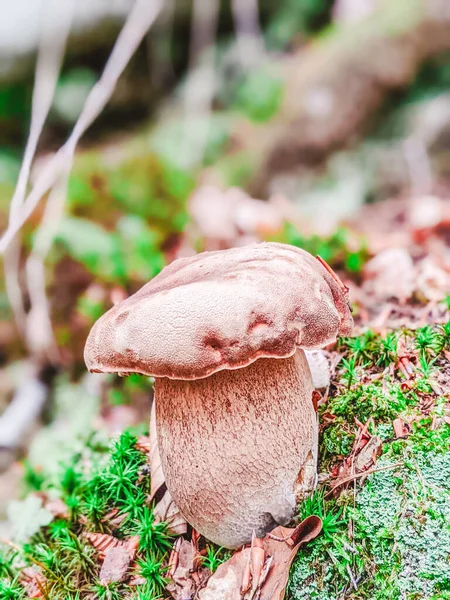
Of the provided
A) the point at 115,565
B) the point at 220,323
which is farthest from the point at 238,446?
the point at 115,565

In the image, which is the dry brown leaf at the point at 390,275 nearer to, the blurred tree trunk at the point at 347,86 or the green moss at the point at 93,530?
the green moss at the point at 93,530

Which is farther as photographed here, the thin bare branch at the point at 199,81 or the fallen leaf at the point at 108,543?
the thin bare branch at the point at 199,81

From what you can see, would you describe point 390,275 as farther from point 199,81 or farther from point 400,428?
point 199,81

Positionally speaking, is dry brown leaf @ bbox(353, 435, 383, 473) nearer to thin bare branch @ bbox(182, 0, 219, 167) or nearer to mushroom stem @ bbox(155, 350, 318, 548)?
mushroom stem @ bbox(155, 350, 318, 548)

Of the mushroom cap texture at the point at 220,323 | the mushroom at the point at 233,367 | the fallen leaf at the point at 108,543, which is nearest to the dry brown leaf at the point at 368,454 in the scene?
the mushroom at the point at 233,367

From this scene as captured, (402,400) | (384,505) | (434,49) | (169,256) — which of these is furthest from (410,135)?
(384,505)

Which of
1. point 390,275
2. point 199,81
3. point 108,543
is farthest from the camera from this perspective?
point 199,81

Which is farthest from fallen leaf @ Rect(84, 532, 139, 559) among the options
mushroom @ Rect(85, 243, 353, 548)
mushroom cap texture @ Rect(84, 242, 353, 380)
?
mushroom cap texture @ Rect(84, 242, 353, 380)

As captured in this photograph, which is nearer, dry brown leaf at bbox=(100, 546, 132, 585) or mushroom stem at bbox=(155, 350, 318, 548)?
mushroom stem at bbox=(155, 350, 318, 548)
